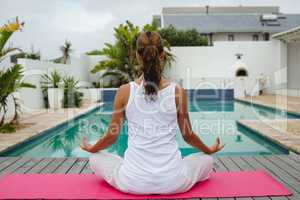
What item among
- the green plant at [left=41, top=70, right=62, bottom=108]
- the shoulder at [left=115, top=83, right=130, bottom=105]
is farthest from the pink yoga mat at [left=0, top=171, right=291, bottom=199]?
the green plant at [left=41, top=70, right=62, bottom=108]

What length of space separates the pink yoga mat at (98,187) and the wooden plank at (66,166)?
0.25 metres

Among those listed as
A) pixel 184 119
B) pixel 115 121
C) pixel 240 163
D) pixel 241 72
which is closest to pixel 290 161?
pixel 240 163

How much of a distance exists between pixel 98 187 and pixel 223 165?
1474 millimetres

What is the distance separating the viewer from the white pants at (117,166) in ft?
8.59

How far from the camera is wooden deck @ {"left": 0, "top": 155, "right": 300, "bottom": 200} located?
132 inches

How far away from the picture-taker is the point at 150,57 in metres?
2.37

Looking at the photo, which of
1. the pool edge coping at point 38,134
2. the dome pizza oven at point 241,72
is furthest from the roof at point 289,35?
the pool edge coping at point 38,134

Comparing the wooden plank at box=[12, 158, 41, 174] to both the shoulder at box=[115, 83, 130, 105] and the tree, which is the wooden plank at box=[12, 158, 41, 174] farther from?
the tree

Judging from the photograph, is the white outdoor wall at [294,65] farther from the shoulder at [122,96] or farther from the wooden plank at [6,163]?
the shoulder at [122,96]

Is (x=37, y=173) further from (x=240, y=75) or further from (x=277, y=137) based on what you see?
(x=240, y=75)

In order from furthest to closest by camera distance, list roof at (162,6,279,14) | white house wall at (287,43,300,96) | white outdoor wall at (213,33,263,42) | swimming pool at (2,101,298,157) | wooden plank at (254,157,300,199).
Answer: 1. roof at (162,6,279,14)
2. white outdoor wall at (213,33,263,42)
3. white house wall at (287,43,300,96)
4. swimming pool at (2,101,298,157)
5. wooden plank at (254,157,300,199)

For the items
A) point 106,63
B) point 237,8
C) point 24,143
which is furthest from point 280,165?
point 237,8

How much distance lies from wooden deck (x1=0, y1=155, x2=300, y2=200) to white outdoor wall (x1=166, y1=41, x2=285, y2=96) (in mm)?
12137

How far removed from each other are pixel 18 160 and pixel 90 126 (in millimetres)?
4545
